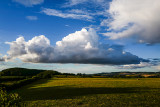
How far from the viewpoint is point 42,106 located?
25.6m

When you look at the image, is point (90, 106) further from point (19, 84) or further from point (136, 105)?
point (19, 84)

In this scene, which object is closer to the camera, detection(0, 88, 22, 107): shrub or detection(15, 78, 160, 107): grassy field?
detection(0, 88, 22, 107): shrub

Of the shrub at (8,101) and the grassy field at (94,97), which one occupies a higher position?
the shrub at (8,101)

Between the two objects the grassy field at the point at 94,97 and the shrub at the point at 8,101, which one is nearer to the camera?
the shrub at the point at 8,101

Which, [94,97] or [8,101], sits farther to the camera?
[94,97]

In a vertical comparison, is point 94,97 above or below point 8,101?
below

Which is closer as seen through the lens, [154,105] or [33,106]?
[154,105]

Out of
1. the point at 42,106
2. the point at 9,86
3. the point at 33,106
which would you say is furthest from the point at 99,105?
the point at 9,86

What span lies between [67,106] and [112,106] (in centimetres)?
755

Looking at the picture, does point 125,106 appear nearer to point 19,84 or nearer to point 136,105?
point 136,105

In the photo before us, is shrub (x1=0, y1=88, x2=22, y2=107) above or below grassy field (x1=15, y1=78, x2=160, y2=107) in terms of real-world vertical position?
above

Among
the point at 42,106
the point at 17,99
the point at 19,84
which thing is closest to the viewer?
the point at 17,99

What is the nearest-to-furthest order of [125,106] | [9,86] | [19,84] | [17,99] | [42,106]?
[17,99] → [125,106] → [42,106] → [9,86] → [19,84]

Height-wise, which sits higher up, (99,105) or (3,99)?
(3,99)
